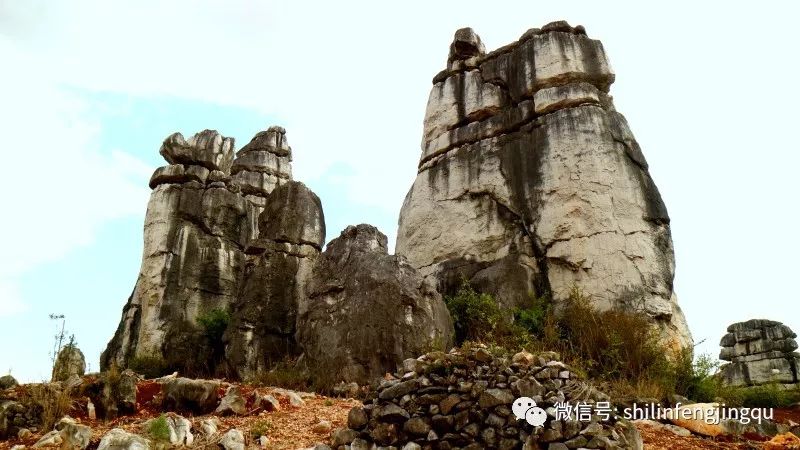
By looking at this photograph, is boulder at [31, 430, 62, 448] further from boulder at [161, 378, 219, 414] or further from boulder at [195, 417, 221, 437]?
boulder at [161, 378, 219, 414]

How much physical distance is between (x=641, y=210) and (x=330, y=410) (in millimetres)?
7869

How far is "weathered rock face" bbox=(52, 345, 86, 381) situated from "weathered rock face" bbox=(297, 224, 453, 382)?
4005 millimetres

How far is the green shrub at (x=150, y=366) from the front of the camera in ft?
49.2

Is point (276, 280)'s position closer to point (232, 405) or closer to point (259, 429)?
point (232, 405)

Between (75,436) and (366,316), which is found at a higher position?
(366,316)

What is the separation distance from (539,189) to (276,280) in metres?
6.07

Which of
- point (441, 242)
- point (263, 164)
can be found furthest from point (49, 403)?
point (263, 164)

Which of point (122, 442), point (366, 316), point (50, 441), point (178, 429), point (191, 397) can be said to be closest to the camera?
point (122, 442)

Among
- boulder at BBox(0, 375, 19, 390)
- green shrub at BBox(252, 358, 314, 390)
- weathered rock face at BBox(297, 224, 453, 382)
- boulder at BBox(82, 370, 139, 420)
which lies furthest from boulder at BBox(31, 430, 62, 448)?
weathered rock face at BBox(297, 224, 453, 382)

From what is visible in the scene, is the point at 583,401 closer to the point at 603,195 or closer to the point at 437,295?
the point at 437,295

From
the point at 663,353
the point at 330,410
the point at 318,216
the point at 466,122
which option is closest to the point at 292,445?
the point at 330,410

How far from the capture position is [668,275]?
1292 cm

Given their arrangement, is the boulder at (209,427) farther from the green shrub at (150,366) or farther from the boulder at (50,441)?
the green shrub at (150,366)

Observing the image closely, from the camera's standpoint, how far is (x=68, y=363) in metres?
13.4
